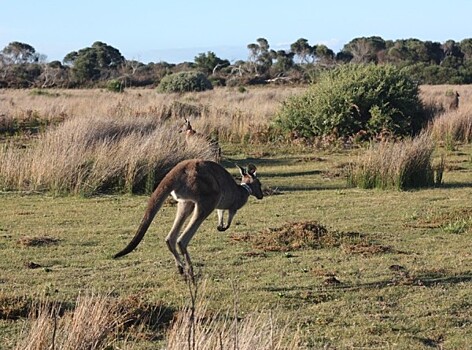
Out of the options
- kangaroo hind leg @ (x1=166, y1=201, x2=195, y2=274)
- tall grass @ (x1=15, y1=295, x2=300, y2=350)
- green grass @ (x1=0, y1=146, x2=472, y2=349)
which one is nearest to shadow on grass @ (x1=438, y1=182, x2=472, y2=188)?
green grass @ (x1=0, y1=146, x2=472, y2=349)

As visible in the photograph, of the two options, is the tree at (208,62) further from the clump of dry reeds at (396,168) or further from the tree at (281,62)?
the clump of dry reeds at (396,168)

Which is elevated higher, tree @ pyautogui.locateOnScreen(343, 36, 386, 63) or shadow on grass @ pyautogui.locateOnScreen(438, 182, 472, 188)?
tree @ pyautogui.locateOnScreen(343, 36, 386, 63)

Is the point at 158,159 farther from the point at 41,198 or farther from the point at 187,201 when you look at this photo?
the point at 187,201

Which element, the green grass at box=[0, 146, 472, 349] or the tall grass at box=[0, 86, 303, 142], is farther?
the tall grass at box=[0, 86, 303, 142]

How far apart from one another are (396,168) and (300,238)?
5780 millimetres

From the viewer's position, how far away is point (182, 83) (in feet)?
151

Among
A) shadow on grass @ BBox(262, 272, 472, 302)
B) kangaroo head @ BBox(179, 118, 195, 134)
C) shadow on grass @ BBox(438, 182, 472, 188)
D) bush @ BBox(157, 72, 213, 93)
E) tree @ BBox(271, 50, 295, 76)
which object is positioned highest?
tree @ BBox(271, 50, 295, 76)

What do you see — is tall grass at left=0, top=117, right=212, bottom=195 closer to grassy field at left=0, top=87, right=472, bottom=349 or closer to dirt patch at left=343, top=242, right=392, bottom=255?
grassy field at left=0, top=87, right=472, bottom=349

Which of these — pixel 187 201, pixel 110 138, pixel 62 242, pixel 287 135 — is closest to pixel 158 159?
pixel 110 138

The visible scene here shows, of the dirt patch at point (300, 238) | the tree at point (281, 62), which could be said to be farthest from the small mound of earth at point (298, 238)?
the tree at point (281, 62)

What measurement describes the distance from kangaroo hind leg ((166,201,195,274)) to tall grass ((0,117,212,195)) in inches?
281

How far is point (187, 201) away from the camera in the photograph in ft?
29.6

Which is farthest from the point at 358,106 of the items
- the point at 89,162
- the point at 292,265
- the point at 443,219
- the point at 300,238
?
the point at 292,265

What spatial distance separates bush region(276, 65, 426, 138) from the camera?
83.9 ft
